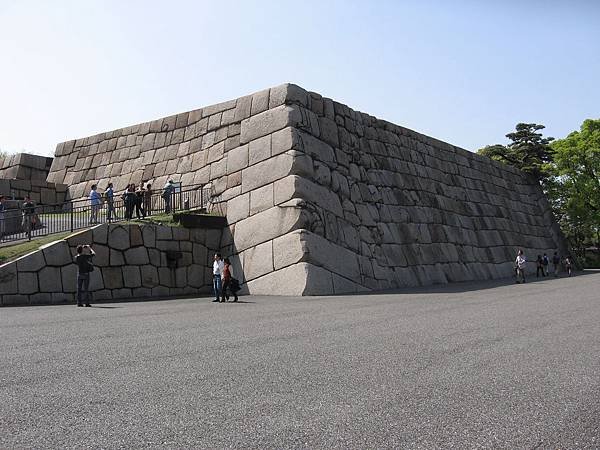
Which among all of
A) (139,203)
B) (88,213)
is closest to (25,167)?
(88,213)

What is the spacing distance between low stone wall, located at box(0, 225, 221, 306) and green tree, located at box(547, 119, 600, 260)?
121 ft

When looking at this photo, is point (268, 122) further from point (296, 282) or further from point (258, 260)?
point (296, 282)

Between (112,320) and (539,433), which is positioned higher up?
(112,320)

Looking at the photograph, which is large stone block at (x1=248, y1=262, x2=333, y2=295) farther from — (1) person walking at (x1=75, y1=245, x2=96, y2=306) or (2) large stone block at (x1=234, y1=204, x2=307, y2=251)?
(1) person walking at (x1=75, y1=245, x2=96, y2=306)

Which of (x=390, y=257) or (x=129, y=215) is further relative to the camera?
(x=390, y=257)

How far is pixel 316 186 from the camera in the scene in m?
20.0

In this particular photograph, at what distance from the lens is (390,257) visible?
22.7 m

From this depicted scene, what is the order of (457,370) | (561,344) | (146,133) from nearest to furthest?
(457,370)
(561,344)
(146,133)

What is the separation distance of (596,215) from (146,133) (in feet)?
123

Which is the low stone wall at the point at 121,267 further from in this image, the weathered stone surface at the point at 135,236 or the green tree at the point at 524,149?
the green tree at the point at 524,149

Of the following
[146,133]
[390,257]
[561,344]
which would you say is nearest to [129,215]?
[146,133]

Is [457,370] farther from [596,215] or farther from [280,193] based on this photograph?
[596,215]

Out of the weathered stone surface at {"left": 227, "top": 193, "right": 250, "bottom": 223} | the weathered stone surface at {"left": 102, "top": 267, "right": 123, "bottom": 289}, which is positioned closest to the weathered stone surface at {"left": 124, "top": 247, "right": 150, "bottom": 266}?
the weathered stone surface at {"left": 102, "top": 267, "right": 123, "bottom": 289}

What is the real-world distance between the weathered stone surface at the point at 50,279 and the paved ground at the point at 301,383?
5356 millimetres
